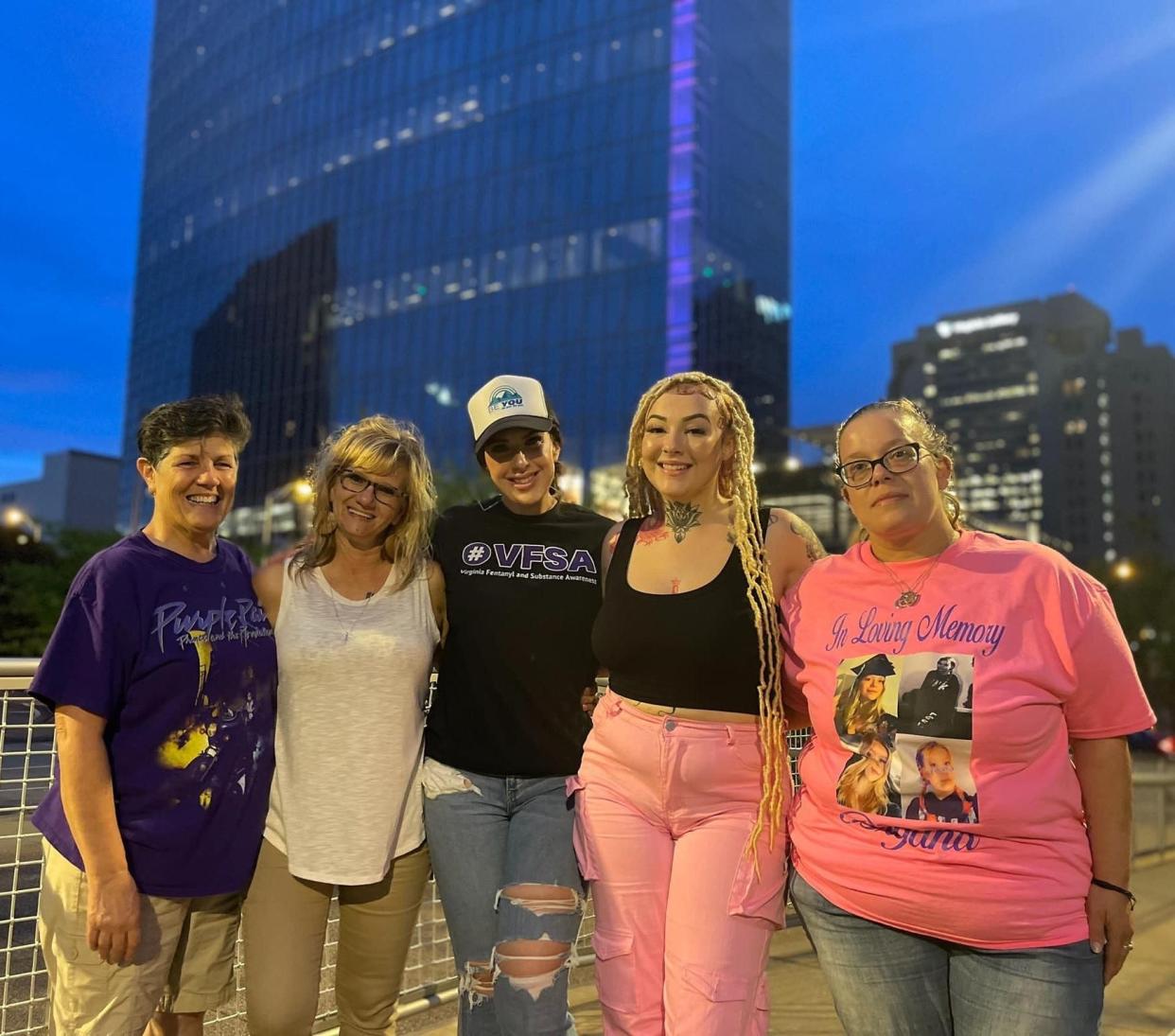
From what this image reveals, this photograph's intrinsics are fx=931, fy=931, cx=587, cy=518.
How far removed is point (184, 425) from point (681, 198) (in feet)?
149

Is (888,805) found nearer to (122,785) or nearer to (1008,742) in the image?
(1008,742)

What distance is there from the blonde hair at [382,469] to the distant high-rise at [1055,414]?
367 feet

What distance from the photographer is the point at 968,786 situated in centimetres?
223

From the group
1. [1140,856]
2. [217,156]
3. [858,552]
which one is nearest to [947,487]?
[858,552]

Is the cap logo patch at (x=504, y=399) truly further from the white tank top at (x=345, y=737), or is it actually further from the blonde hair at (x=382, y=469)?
the white tank top at (x=345, y=737)

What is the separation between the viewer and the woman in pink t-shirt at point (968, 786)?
86.7 inches

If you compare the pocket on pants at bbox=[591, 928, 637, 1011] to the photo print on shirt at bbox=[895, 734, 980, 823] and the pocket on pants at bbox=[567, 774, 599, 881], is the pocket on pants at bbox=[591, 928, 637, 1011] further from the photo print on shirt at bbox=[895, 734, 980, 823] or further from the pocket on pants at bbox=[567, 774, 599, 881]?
the photo print on shirt at bbox=[895, 734, 980, 823]

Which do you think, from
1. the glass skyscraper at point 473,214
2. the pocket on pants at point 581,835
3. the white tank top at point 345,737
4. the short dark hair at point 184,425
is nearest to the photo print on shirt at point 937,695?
the pocket on pants at point 581,835

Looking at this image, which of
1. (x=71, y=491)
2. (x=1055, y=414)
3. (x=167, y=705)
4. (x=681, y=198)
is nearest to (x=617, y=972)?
(x=167, y=705)

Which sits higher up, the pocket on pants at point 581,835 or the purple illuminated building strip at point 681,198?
the purple illuminated building strip at point 681,198

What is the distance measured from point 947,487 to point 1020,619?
49 centimetres

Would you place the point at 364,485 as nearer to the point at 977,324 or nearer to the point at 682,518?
the point at 682,518

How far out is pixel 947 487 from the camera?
8.73ft

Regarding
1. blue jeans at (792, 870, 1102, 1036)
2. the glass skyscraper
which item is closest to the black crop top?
blue jeans at (792, 870, 1102, 1036)
